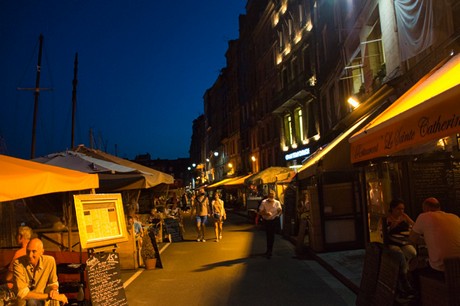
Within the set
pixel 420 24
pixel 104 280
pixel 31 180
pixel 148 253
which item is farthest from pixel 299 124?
pixel 31 180

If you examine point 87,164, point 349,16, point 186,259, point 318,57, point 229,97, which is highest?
point 229,97

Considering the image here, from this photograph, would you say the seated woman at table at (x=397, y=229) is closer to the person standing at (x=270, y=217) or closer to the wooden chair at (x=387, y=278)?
the wooden chair at (x=387, y=278)

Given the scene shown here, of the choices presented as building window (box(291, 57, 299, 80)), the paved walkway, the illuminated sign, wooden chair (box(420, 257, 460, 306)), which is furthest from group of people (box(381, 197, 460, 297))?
building window (box(291, 57, 299, 80))

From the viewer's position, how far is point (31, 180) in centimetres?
504

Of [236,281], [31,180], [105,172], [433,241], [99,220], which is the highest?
[105,172]

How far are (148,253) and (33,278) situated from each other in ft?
18.6

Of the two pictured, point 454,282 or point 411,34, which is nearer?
point 454,282

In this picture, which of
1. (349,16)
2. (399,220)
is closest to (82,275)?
(399,220)

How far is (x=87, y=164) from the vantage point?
36.8 feet

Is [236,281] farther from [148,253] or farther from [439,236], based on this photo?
[439,236]

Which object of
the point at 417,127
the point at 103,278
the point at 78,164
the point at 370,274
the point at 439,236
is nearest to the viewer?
the point at 417,127

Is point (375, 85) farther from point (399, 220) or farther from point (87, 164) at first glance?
point (87, 164)

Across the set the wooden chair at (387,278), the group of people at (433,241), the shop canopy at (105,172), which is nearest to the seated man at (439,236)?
the group of people at (433,241)

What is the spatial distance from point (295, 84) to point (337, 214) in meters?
19.0
